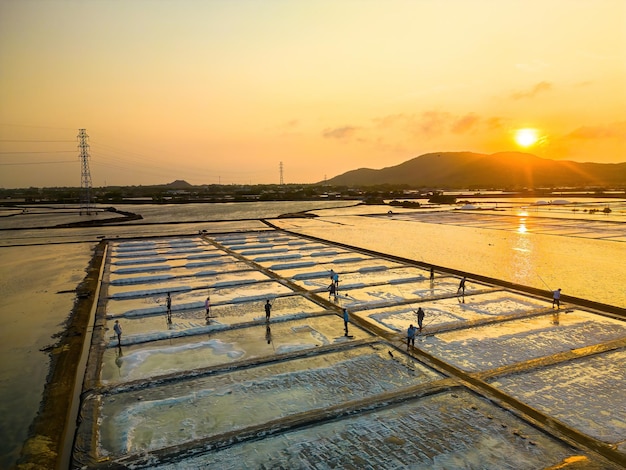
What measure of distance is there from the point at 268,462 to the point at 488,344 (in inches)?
309

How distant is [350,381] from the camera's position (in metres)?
10.2

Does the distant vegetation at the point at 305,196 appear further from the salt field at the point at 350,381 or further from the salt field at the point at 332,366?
the salt field at the point at 350,381

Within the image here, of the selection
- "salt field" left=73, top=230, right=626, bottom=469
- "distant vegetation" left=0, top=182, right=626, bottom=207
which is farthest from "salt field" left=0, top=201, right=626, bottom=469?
"distant vegetation" left=0, top=182, right=626, bottom=207

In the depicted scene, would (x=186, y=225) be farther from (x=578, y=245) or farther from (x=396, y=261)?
(x=578, y=245)

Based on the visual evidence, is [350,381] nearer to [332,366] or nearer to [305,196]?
[332,366]

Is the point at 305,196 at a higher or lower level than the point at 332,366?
higher

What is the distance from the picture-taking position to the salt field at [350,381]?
760 centimetres

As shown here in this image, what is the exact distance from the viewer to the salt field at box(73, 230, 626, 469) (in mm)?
7602

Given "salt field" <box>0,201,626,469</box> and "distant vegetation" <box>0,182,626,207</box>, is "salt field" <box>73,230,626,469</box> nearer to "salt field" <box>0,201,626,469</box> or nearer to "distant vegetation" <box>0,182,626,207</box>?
"salt field" <box>0,201,626,469</box>

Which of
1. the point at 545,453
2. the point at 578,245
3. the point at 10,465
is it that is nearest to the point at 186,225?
the point at 578,245

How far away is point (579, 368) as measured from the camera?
10688 millimetres

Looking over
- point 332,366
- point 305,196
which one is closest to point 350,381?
point 332,366

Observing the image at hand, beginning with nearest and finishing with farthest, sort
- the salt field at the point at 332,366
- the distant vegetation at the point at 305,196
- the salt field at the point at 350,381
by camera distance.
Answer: the salt field at the point at 350,381, the salt field at the point at 332,366, the distant vegetation at the point at 305,196

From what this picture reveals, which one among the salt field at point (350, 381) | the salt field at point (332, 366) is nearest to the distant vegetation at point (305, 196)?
the salt field at point (332, 366)
